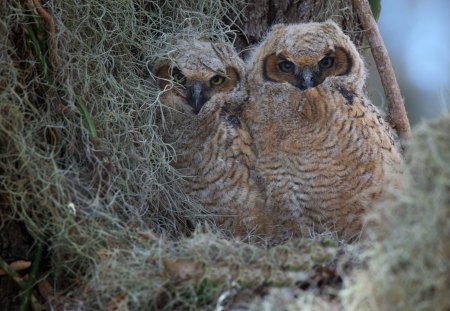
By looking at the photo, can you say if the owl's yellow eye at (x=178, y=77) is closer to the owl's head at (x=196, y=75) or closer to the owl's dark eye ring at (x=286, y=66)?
the owl's head at (x=196, y=75)

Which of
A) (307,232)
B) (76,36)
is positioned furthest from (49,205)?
(307,232)

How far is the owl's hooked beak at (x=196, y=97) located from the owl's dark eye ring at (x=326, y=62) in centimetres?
50

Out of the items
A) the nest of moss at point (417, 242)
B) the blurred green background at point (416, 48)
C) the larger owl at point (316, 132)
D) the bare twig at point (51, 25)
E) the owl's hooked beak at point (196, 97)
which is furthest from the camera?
the blurred green background at point (416, 48)

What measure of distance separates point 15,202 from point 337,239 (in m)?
1.27

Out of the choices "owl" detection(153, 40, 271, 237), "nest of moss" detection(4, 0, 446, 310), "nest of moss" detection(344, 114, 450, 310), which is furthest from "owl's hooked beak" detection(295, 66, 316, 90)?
"nest of moss" detection(344, 114, 450, 310)

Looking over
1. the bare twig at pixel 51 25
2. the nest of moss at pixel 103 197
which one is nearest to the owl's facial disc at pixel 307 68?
the nest of moss at pixel 103 197

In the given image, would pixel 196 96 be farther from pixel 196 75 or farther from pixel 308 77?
pixel 308 77

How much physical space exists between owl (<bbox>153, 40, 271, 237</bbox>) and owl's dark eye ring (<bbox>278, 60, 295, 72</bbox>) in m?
0.18

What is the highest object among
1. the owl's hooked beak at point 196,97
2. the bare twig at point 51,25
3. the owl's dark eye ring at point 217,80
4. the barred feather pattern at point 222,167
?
the bare twig at point 51,25

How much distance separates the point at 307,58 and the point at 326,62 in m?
0.11

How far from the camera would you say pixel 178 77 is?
11.3 ft

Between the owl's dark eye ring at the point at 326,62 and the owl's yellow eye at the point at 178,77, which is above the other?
the owl's dark eye ring at the point at 326,62

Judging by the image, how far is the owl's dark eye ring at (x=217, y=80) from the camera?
11.2 feet

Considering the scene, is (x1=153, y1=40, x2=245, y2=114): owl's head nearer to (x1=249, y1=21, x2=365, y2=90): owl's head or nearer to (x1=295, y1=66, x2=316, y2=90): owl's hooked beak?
(x1=249, y1=21, x2=365, y2=90): owl's head
